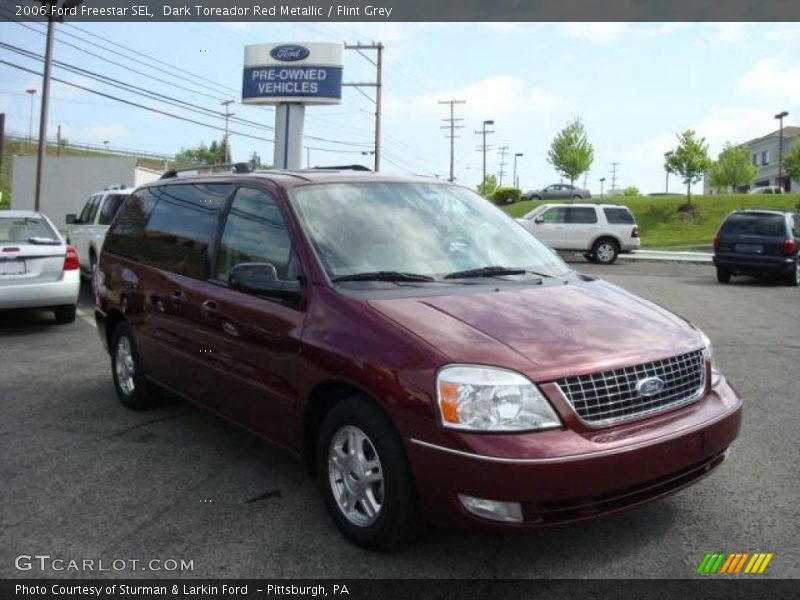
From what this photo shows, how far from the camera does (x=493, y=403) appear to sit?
9.82 feet

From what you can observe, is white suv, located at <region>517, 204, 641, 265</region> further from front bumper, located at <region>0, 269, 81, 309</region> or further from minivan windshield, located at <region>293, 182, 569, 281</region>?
minivan windshield, located at <region>293, 182, 569, 281</region>

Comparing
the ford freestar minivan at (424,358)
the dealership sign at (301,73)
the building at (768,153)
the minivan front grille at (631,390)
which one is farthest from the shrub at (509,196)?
the minivan front grille at (631,390)

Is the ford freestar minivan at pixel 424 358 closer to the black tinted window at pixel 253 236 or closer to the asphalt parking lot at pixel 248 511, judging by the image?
the black tinted window at pixel 253 236

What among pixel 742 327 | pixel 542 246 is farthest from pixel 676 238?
pixel 542 246

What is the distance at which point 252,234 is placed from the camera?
14.2 feet

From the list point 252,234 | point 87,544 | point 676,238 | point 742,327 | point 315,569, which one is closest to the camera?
point 315,569

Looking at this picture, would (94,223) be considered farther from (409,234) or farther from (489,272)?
(489,272)

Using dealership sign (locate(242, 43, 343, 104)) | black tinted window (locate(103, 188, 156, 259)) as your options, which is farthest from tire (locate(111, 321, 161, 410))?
dealership sign (locate(242, 43, 343, 104))

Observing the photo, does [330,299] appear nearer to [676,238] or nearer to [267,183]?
[267,183]

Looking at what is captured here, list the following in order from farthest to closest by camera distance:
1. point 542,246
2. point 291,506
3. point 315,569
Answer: point 542,246 < point 291,506 < point 315,569

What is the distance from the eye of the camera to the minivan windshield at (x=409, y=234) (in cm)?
392

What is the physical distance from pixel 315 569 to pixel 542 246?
2.51 m

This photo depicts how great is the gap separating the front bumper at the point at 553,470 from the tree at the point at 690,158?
43690mm

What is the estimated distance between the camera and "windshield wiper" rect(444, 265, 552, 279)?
3.99 m
